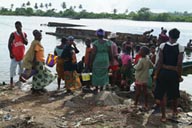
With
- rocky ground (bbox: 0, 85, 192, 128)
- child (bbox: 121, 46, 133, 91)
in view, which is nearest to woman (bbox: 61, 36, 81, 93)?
rocky ground (bbox: 0, 85, 192, 128)

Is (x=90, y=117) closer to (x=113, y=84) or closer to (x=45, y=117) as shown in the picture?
(x=45, y=117)

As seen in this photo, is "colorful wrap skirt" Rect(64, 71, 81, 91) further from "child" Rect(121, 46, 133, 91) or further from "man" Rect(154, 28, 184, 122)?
"man" Rect(154, 28, 184, 122)

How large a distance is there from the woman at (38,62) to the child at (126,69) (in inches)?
75.4

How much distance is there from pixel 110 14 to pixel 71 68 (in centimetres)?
16460

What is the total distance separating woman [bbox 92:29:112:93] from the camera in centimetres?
743

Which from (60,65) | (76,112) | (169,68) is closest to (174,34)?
(169,68)

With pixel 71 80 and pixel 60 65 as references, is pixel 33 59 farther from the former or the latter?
pixel 71 80

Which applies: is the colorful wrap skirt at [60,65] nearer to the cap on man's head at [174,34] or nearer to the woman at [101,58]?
the woman at [101,58]

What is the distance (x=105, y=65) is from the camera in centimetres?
763

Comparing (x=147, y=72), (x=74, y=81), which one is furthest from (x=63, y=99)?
(x=147, y=72)

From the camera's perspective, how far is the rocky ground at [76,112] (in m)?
5.93

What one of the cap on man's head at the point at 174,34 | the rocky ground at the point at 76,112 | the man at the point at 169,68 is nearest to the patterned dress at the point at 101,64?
the rocky ground at the point at 76,112

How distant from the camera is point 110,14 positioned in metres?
170

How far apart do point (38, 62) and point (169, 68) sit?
312cm
